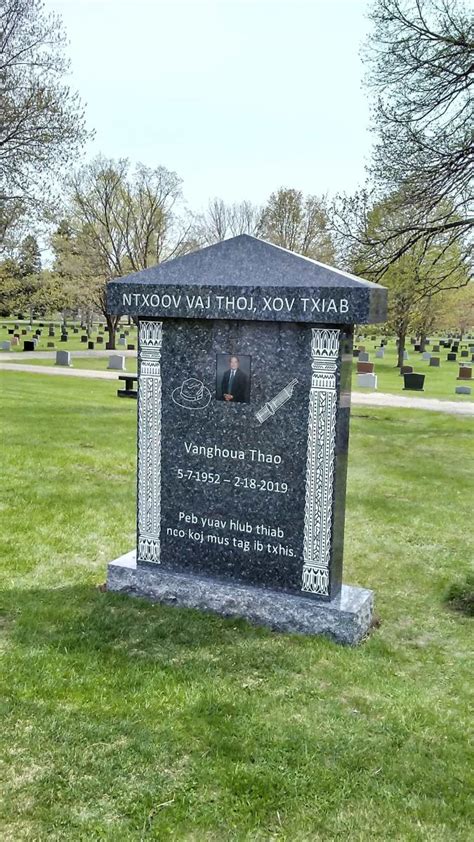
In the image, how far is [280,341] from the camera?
5.04 metres

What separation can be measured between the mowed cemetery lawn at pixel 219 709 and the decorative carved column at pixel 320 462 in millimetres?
535

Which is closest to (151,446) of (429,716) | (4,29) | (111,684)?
(111,684)

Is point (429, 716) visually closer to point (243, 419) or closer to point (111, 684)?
point (111, 684)

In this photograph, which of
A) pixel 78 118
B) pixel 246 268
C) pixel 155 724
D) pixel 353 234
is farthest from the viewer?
pixel 78 118

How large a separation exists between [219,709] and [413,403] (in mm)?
19171

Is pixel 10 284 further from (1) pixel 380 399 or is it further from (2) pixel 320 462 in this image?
(2) pixel 320 462

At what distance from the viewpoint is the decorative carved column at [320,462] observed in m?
4.91

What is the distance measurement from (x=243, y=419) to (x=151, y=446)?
2.91 ft

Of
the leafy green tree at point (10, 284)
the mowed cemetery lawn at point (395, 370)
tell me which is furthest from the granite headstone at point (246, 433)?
the leafy green tree at point (10, 284)

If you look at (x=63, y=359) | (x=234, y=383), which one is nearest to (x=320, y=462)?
(x=234, y=383)

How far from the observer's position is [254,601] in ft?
17.1

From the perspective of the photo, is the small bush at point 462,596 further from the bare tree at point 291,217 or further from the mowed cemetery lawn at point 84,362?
the bare tree at point 291,217

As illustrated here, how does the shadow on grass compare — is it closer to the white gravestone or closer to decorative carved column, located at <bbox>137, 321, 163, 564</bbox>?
decorative carved column, located at <bbox>137, 321, 163, 564</bbox>

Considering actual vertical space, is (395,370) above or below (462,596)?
above
